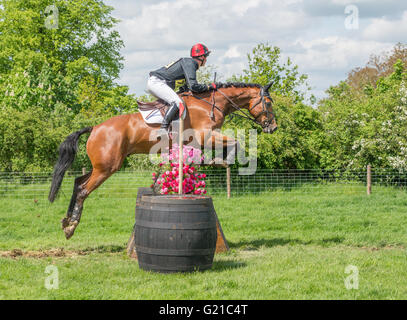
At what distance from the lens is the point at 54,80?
21.7 m

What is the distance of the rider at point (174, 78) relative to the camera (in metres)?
7.35

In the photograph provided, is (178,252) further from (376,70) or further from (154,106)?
(376,70)

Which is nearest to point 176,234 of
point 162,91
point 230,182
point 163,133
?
point 163,133

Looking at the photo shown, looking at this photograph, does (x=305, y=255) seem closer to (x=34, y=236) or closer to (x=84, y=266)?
(x=84, y=266)

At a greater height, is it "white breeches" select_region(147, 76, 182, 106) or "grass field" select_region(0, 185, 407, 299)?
"white breeches" select_region(147, 76, 182, 106)

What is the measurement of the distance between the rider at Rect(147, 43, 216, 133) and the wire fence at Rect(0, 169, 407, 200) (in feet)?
24.3

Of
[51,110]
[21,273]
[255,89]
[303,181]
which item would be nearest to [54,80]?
[51,110]

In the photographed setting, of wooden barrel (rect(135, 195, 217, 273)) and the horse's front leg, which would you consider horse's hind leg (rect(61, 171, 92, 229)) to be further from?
wooden barrel (rect(135, 195, 217, 273))

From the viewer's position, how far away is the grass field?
16.7 feet

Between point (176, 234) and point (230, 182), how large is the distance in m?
9.95

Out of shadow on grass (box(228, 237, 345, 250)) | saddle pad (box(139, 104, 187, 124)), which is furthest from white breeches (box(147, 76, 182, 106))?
shadow on grass (box(228, 237, 345, 250))

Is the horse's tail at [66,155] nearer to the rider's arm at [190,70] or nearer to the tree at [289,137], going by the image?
the rider's arm at [190,70]

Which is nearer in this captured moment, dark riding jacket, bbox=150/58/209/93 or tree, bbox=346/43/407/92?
dark riding jacket, bbox=150/58/209/93
